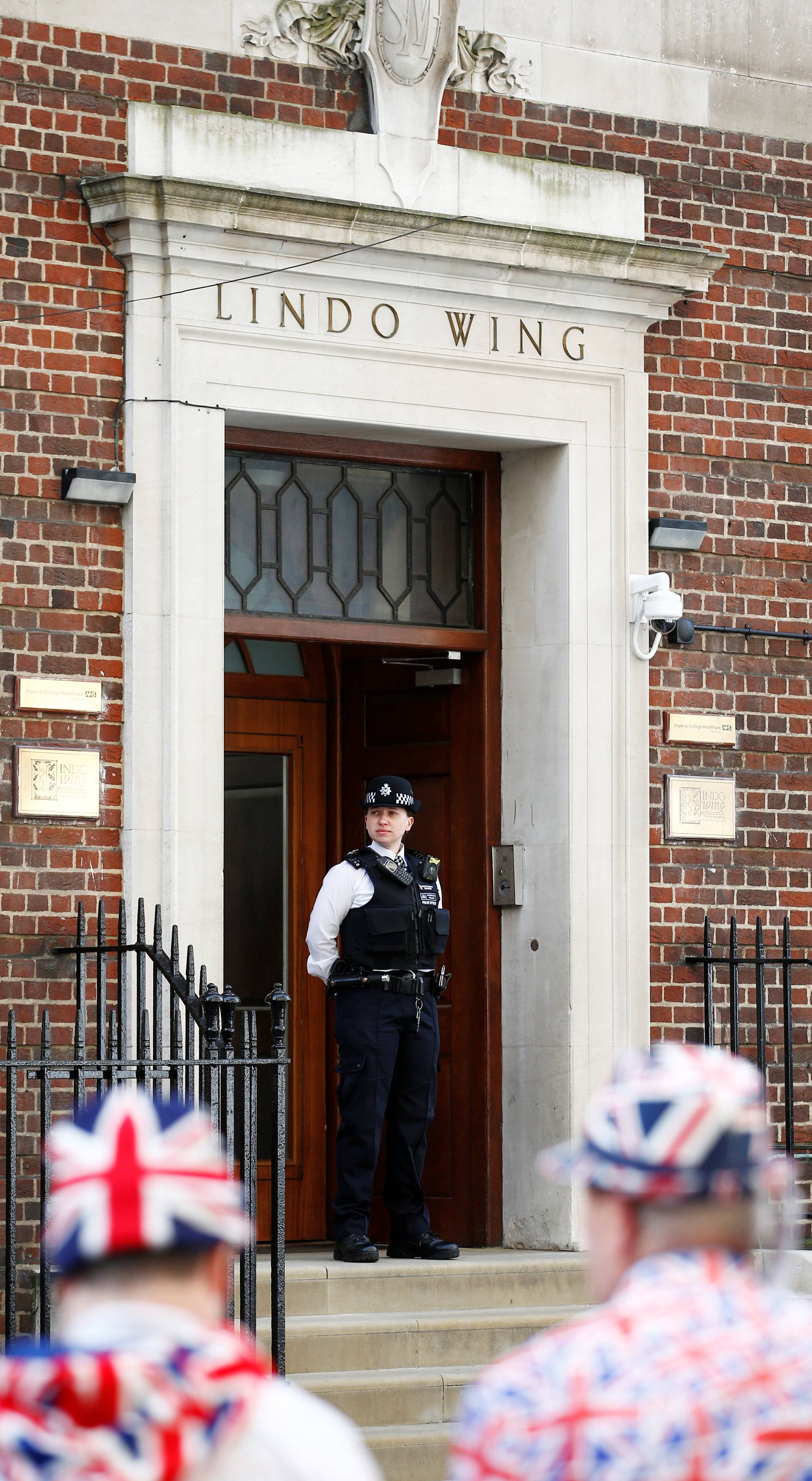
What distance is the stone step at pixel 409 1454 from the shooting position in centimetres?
696

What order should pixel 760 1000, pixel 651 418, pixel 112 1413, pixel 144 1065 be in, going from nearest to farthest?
pixel 112 1413
pixel 144 1065
pixel 760 1000
pixel 651 418

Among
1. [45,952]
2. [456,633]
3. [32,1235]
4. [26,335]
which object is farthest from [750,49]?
[32,1235]

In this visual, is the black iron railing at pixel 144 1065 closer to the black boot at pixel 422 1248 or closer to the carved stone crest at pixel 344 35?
the black boot at pixel 422 1248

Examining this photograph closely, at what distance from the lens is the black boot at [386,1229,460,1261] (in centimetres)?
818

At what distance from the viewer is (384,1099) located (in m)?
8.12

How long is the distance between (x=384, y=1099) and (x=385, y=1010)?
1.08 feet

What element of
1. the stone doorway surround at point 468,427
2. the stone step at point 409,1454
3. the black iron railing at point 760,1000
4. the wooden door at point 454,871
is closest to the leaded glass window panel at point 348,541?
A: the stone doorway surround at point 468,427

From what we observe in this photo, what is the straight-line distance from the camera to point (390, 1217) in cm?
916

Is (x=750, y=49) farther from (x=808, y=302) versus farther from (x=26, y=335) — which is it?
(x=26, y=335)

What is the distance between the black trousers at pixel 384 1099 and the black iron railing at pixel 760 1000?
1.28 metres

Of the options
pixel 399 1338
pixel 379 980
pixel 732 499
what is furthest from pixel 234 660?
pixel 399 1338

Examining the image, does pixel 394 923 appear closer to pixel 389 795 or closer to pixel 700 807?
pixel 389 795

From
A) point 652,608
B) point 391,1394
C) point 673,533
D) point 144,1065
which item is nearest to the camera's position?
point 144,1065

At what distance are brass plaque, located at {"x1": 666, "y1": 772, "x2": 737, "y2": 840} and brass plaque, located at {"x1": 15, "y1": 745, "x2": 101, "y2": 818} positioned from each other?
2.48 metres
